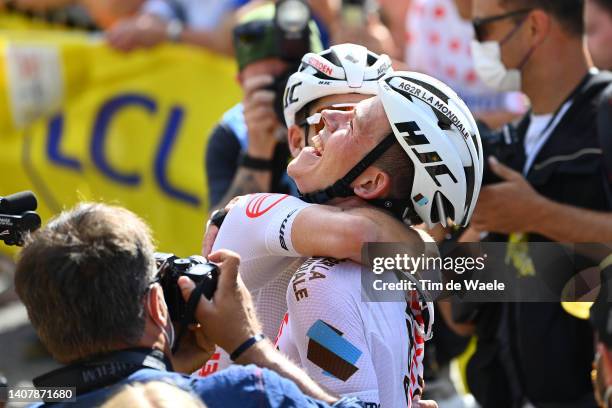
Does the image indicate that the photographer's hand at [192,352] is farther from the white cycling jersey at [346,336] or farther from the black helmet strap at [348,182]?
the black helmet strap at [348,182]

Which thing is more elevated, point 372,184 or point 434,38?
point 372,184

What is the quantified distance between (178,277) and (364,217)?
0.59 meters

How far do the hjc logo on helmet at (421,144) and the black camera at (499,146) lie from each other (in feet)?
4.98

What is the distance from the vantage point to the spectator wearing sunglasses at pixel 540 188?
180 inches

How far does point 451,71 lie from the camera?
7.16 meters

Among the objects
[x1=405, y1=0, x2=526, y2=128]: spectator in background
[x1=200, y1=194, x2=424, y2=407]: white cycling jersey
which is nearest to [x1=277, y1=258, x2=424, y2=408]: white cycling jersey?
[x1=200, y1=194, x2=424, y2=407]: white cycling jersey

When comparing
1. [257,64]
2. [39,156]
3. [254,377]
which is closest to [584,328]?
[257,64]

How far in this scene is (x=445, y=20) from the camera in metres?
7.21

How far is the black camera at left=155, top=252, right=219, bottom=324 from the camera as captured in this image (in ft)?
9.09

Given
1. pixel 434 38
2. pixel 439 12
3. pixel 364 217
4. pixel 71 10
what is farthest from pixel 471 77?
pixel 364 217

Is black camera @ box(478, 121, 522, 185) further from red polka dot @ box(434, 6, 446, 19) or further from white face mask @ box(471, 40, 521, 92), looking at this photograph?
red polka dot @ box(434, 6, 446, 19)

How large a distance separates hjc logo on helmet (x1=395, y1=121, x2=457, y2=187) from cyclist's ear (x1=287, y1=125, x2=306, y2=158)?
2.52ft

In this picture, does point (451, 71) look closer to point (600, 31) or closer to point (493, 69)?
point (600, 31)

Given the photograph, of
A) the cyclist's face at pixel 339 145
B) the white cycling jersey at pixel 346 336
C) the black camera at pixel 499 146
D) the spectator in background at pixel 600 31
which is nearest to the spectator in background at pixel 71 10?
the spectator in background at pixel 600 31
